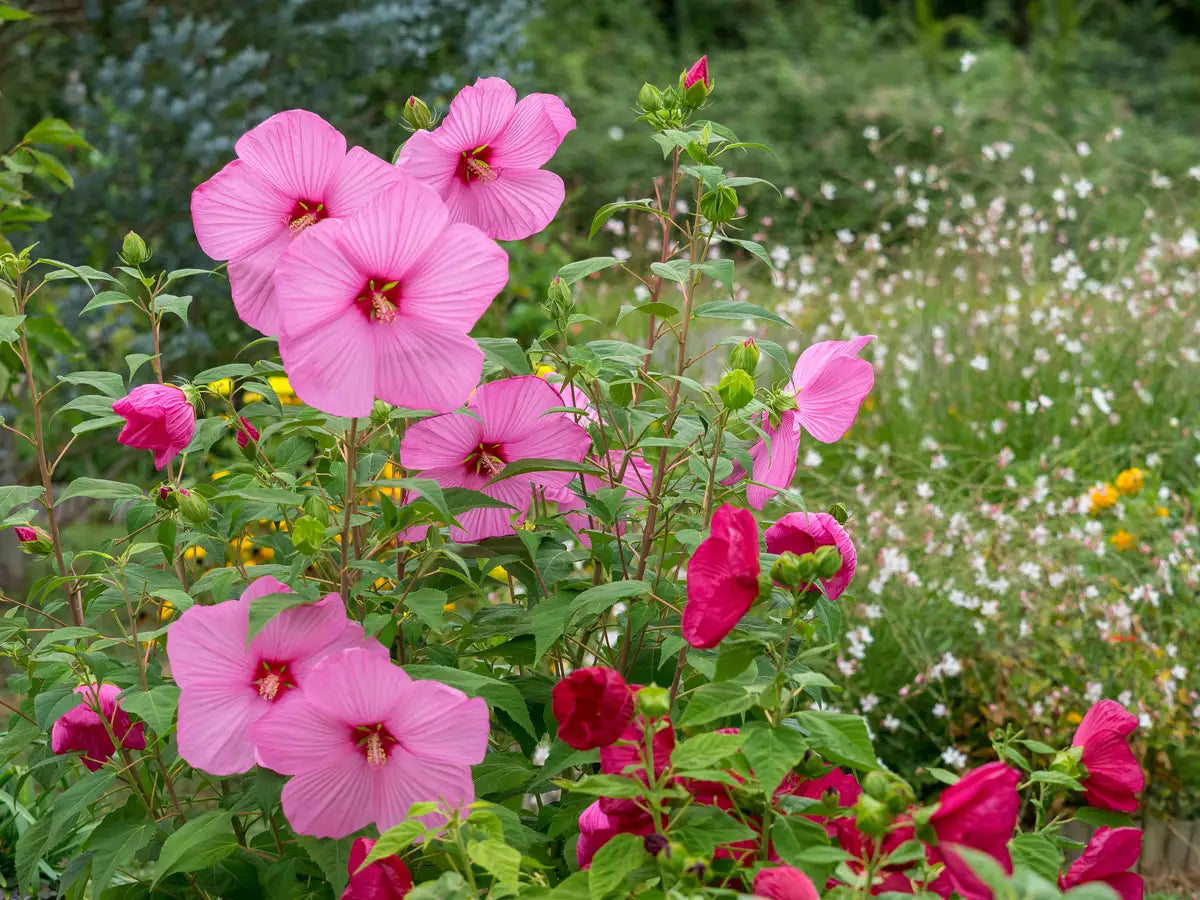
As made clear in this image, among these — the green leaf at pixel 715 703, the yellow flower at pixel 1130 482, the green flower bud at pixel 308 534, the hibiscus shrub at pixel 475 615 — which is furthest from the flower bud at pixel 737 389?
the yellow flower at pixel 1130 482

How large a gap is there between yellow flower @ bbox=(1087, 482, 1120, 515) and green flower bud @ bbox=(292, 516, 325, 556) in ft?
7.66

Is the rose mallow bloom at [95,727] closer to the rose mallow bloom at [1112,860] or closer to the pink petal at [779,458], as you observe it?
the pink petal at [779,458]

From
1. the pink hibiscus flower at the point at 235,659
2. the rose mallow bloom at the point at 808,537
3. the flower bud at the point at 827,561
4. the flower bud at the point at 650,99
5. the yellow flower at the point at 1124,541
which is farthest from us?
the yellow flower at the point at 1124,541

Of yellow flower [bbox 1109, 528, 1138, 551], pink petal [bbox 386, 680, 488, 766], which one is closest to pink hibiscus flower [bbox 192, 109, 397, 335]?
pink petal [bbox 386, 680, 488, 766]

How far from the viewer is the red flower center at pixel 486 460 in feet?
3.94

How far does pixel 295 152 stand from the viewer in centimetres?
103

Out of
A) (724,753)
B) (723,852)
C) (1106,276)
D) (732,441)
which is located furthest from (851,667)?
(1106,276)

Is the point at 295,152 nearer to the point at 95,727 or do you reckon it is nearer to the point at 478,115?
the point at 478,115

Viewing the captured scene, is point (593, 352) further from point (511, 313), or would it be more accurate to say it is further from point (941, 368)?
point (511, 313)

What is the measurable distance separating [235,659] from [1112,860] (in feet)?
2.28

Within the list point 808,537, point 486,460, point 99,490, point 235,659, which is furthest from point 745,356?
point 99,490

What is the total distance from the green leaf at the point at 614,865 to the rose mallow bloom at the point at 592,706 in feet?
0.25

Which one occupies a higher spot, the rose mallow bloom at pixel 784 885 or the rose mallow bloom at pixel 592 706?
the rose mallow bloom at pixel 592 706

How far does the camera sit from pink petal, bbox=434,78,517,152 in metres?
1.12
